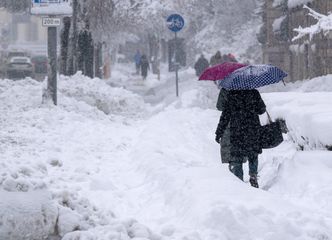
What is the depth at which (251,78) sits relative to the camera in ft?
29.2

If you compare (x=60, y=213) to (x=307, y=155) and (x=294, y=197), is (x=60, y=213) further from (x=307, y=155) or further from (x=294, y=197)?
(x=307, y=155)

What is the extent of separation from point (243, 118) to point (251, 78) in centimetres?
51

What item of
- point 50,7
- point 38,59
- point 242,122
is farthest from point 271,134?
point 38,59

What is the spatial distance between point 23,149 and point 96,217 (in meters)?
5.17

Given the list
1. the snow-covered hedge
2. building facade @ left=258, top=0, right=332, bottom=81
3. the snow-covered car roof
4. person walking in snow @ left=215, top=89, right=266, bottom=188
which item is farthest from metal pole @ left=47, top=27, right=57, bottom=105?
the snow-covered car roof

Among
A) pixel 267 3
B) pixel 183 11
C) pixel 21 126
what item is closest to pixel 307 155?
pixel 21 126

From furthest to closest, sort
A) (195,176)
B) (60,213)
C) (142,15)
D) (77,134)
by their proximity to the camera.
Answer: (142,15), (77,134), (195,176), (60,213)

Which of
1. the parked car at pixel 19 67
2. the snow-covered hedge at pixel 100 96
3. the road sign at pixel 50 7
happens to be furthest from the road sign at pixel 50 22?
the parked car at pixel 19 67

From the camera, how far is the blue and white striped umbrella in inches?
347

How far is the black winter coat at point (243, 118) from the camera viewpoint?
8992 millimetres

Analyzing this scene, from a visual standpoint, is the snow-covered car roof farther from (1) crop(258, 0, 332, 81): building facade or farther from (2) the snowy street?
(2) the snowy street

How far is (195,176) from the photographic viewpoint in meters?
8.62

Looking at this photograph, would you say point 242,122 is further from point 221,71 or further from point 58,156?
point 58,156

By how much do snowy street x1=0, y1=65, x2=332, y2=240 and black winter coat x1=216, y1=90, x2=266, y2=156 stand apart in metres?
0.47
